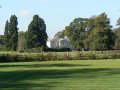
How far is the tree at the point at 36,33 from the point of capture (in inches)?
5517

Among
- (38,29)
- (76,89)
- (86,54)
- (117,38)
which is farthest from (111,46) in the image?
(76,89)

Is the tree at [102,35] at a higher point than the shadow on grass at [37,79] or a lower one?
higher

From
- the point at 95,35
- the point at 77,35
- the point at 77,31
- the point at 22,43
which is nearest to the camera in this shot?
the point at 95,35

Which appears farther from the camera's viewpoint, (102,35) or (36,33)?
(36,33)

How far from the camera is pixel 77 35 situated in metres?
148

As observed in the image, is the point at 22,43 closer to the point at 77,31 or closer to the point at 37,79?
the point at 77,31

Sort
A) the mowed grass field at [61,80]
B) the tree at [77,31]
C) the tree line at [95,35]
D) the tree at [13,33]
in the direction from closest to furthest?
1. the mowed grass field at [61,80]
2. the tree line at [95,35]
3. the tree at [77,31]
4. the tree at [13,33]

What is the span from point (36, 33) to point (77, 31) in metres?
15.8

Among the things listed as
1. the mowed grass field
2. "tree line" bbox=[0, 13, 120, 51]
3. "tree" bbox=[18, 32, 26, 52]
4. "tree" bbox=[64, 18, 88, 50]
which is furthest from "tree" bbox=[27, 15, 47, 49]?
the mowed grass field

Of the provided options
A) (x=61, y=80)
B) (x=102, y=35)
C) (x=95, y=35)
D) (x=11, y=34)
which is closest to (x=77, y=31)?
(x=102, y=35)

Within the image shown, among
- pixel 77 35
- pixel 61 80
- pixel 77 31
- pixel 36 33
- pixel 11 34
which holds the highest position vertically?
pixel 77 31

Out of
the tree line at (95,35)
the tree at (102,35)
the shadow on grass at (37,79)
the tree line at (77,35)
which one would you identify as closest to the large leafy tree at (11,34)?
the tree line at (77,35)

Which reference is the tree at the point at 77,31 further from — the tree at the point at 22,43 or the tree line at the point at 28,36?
the tree at the point at 22,43

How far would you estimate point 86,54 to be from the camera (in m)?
76.1
